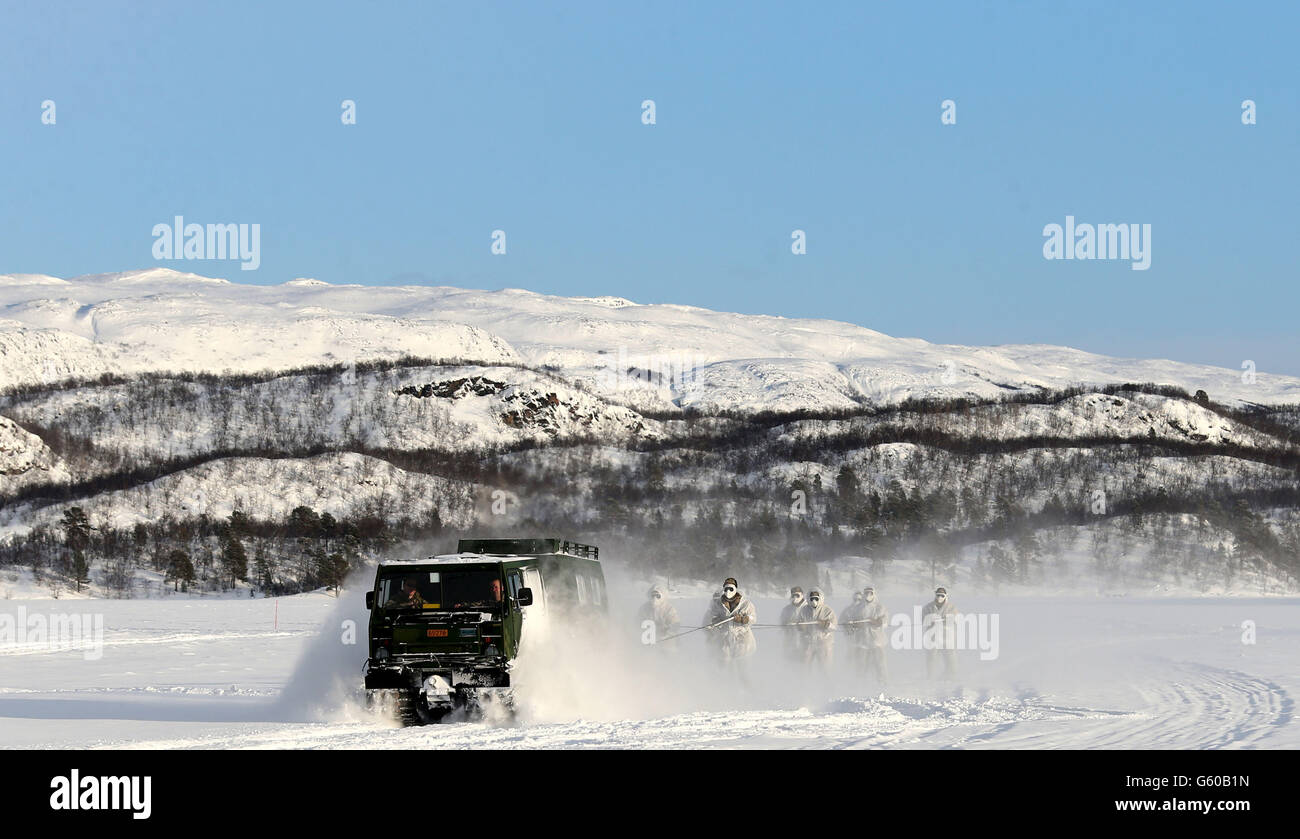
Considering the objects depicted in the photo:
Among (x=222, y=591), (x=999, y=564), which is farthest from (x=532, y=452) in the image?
(x=999, y=564)

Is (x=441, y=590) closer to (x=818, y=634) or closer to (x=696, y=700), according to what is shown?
(x=696, y=700)

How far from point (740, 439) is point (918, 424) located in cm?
2177

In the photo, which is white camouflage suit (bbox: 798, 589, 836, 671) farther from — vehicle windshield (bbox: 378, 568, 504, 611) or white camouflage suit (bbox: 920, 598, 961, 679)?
vehicle windshield (bbox: 378, 568, 504, 611)

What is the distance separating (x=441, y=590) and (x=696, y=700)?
18.2ft

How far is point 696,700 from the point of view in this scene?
21094 millimetres

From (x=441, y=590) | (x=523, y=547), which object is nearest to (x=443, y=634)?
(x=441, y=590)

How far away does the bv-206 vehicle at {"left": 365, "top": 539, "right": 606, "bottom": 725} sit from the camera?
670 inches

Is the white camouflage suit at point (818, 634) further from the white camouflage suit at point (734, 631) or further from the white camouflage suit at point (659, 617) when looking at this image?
the white camouflage suit at point (659, 617)

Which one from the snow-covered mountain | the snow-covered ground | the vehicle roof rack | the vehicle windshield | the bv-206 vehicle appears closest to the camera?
the snow-covered ground

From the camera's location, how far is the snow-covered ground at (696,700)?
14.9 m

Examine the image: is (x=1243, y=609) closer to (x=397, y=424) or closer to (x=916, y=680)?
(x=916, y=680)

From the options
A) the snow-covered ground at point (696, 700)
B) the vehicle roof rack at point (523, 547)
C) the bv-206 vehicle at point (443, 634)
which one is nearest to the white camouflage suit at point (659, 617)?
the snow-covered ground at point (696, 700)

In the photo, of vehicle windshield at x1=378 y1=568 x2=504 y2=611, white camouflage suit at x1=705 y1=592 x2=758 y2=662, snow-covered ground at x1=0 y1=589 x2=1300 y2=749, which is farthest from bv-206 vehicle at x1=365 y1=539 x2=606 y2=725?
white camouflage suit at x1=705 y1=592 x2=758 y2=662

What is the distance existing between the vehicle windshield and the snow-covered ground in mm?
1101
